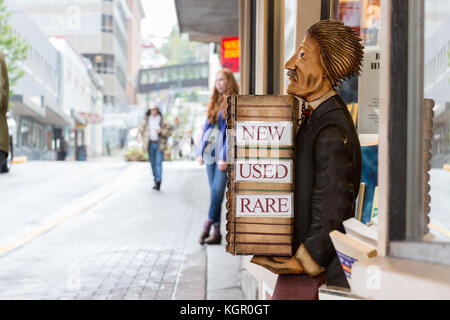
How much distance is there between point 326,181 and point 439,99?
0.98ft

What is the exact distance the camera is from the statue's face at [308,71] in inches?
Answer: 53.1

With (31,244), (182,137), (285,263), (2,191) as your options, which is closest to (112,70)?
(182,137)

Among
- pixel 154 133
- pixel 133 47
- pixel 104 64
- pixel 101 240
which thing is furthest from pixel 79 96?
pixel 101 240

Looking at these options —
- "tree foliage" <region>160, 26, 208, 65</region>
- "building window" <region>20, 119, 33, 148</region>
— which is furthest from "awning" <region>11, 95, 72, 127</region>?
"tree foliage" <region>160, 26, 208, 65</region>

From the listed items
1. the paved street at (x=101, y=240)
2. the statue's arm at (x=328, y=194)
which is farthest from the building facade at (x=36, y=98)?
the statue's arm at (x=328, y=194)

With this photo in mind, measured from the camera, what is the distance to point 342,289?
1.27 m

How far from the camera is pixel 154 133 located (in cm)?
1308

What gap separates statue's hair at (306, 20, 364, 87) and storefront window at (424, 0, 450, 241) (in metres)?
0.14

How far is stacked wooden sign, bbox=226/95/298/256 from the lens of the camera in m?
1.28

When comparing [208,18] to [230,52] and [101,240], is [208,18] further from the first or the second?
[101,240]

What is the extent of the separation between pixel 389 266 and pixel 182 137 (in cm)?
4428

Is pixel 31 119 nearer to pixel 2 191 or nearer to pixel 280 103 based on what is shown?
pixel 2 191

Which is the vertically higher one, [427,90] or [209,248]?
[427,90]

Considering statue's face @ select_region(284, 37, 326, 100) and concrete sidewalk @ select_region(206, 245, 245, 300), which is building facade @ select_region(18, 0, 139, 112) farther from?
statue's face @ select_region(284, 37, 326, 100)
